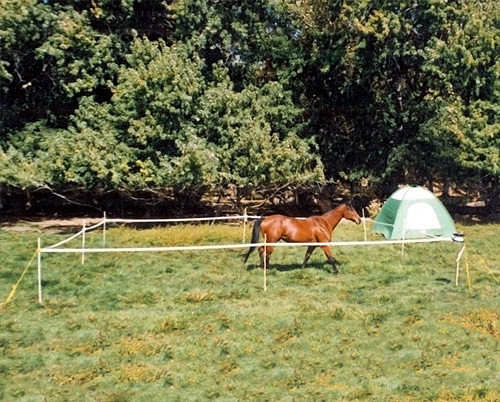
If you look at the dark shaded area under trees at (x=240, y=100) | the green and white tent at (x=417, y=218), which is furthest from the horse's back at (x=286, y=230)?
the dark shaded area under trees at (x=240, y=100)

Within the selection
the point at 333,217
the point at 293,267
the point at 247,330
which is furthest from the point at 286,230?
the point at 247,330

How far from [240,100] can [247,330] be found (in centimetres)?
1200

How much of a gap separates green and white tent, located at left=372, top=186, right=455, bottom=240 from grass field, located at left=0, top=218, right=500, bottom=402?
7.01 feet

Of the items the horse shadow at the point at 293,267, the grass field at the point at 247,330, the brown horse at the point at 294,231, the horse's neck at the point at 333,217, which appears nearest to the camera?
the grass field at the point at 247,330

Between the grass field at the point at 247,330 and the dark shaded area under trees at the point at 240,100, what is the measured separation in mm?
5366

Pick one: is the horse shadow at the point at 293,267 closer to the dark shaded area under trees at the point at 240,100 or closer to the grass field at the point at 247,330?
the grass field at the point at 247,330

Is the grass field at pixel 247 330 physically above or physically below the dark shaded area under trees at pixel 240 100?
below

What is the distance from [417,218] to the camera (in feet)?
57.6

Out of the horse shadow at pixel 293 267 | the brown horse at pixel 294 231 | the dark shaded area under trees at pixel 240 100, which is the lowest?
the horse shadow at pixel 293 267

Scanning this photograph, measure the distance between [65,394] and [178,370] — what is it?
157cm

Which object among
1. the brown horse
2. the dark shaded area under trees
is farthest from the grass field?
the dark shaded area under trees

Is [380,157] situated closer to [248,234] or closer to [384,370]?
[248,234]

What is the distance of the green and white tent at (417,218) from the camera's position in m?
17.4

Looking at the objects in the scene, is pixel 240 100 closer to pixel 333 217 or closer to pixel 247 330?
pixel 333 217
